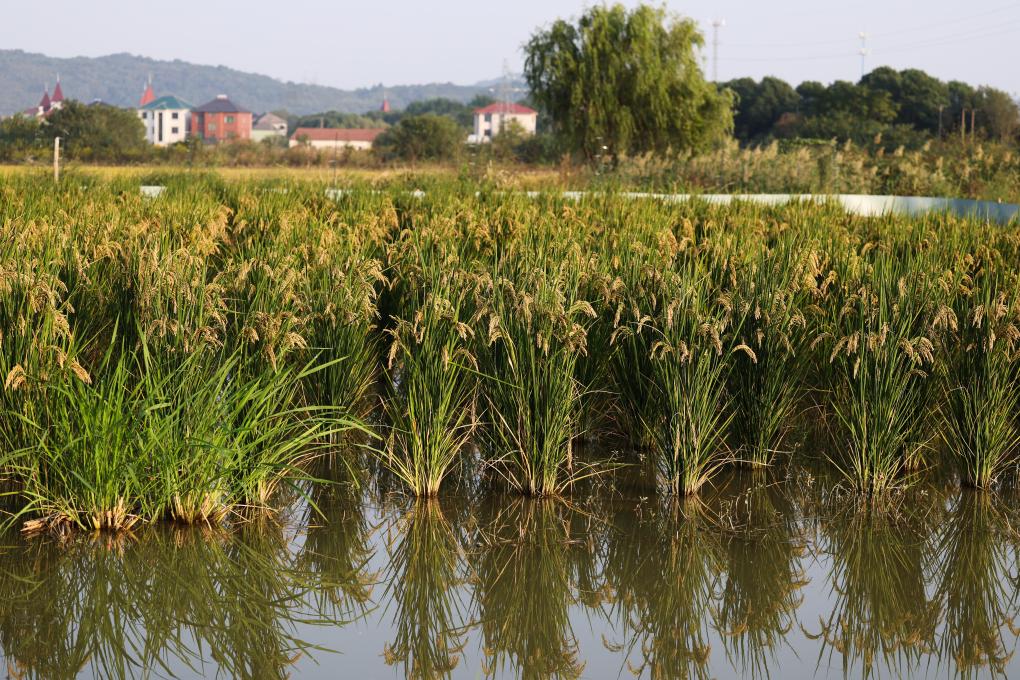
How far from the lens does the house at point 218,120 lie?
15662 centimetres

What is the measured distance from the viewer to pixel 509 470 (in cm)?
587

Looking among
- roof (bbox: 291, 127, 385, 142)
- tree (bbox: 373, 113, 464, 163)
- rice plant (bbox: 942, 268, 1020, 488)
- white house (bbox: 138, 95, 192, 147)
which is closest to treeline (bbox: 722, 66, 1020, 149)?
tree (bbox: 373, 113, 464, 163)

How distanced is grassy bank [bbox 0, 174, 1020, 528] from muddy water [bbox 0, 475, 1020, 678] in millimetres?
283

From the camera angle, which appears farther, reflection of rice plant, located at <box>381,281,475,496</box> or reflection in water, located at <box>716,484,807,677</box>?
reflection of rice plant, located at <box>381,281,475,496</box>

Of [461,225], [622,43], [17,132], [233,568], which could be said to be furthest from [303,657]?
[17,132]

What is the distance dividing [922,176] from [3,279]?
18910mm

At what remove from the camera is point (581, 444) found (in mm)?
6828

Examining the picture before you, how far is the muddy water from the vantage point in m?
4.08

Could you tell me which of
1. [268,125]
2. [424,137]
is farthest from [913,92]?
[268,125]

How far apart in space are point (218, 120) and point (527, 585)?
15970 centimetres

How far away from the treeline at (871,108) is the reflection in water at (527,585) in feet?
179

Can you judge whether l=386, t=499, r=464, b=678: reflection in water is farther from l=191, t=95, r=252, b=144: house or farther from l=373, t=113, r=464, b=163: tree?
l=191, t=95, r=252, b=144: house

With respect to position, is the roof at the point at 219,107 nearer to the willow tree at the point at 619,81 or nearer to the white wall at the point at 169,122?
the white wall at the point at 169,122

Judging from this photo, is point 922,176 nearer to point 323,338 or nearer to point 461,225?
point 461,225
